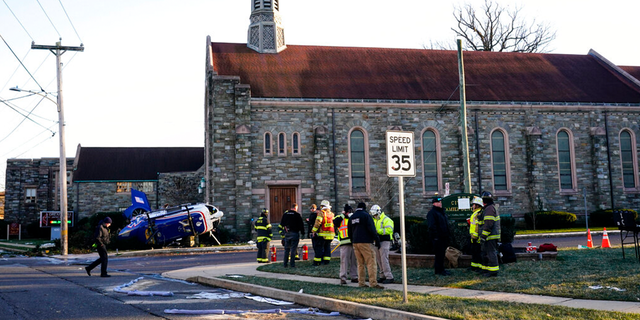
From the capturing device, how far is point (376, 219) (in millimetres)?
12398

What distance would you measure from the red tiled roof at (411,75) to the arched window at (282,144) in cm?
229

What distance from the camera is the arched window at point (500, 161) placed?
33.9 m

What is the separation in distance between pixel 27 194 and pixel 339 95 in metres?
28.5

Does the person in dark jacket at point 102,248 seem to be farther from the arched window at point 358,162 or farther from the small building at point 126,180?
the small building at point 126,180

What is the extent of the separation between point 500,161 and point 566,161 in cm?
439

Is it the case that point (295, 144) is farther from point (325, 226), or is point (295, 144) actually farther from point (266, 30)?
point (325, 226)

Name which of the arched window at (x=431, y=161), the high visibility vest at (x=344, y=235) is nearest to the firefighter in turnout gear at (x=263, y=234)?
the high visibility vest at (x=344, y=235)

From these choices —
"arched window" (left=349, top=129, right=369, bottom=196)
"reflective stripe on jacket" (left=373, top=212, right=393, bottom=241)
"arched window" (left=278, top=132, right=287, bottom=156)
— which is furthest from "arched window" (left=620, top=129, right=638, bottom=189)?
"reflective stripe on jacket" (left=373, top=212, right=393, bottom=241)

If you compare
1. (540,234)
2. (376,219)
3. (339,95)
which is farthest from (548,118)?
(376,219)

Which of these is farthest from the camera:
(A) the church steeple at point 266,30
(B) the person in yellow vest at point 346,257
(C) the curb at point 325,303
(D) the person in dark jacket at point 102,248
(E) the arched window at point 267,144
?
(A) the church steeple at point 266,30

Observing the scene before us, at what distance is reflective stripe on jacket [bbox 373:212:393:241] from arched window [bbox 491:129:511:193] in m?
23.1

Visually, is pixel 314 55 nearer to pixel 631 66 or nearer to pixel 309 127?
pixel 309 127

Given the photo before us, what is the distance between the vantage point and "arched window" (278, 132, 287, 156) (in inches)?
1239

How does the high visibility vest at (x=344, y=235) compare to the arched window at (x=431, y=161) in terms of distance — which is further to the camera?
the arched window at (x=431, y=161)
